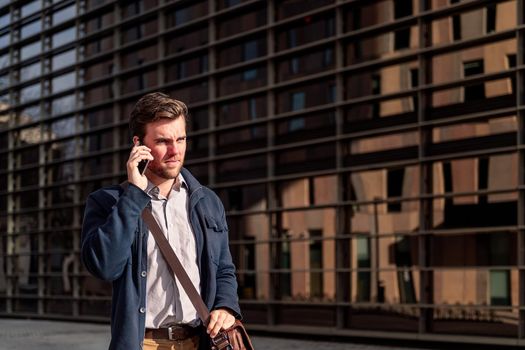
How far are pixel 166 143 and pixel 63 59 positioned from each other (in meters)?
15.3

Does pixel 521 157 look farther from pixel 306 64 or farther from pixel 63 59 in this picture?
pixel 63 59

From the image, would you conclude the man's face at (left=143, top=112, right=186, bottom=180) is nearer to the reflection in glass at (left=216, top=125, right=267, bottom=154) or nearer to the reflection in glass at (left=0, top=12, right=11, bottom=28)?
the reflection in glass at (left=216, top=125, right=267, bottom=154)

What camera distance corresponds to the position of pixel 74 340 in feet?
41.2

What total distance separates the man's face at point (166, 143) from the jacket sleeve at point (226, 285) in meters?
0.39

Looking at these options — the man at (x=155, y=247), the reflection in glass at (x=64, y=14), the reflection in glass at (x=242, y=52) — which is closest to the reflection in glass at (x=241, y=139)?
the reflection in glass at (x=242, y=52)

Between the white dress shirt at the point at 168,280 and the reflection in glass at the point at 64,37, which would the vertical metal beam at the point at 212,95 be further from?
the white dress shirt at the point at 168,280

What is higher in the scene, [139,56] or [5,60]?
[5,60]

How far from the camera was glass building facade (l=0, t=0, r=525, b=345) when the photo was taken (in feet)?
35.1

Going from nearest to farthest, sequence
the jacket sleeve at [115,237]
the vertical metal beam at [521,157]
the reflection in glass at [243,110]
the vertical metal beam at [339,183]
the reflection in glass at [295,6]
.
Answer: the jacket sleeve at [115,237] → the vertical metal beam at [521,157] → the vertical metal beam at [339,183] → the reflection in glass at [295,6] → the reflection in glass at [243,110]

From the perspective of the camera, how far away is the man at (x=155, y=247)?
323 centimetres

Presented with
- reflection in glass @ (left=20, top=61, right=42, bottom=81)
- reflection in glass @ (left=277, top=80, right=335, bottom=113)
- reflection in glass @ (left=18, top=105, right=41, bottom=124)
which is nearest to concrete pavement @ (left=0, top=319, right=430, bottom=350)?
reflection in glass @ (left=277, top=80, right=335, bottom=113)

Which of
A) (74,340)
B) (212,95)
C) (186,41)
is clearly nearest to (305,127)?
(212,95)

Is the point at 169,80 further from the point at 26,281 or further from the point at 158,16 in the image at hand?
the point at 26,281

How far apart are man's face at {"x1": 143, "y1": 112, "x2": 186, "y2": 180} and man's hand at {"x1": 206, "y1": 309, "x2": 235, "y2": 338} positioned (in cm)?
55
